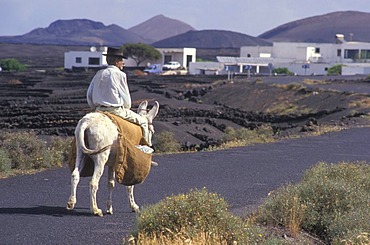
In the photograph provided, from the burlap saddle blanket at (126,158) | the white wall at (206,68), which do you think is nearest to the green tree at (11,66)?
the white wall at (206,68)

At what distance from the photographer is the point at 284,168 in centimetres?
1952

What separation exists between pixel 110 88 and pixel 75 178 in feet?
4.87

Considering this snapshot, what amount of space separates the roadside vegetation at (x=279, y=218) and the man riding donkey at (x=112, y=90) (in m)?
2.34

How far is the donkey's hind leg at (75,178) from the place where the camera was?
38.6 ft

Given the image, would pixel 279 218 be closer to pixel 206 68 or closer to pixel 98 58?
pixel 206 68

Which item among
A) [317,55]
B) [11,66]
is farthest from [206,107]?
[11,66]

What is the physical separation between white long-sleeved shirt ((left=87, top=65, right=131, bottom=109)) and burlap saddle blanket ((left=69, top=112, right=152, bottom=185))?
0.23 m

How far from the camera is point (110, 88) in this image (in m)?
12.4

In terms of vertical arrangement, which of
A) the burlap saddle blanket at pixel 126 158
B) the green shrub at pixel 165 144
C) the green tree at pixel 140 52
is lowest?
the green shrub at pixel 165 144

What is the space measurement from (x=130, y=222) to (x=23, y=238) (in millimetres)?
1816

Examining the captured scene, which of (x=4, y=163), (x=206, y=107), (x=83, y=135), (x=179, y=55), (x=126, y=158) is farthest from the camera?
(x=179, y=55)

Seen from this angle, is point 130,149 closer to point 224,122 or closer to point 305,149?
point 305,149

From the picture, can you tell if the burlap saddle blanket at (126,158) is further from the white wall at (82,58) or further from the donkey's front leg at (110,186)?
the white wall at (82,58)

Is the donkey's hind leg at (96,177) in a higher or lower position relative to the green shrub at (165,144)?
higher
